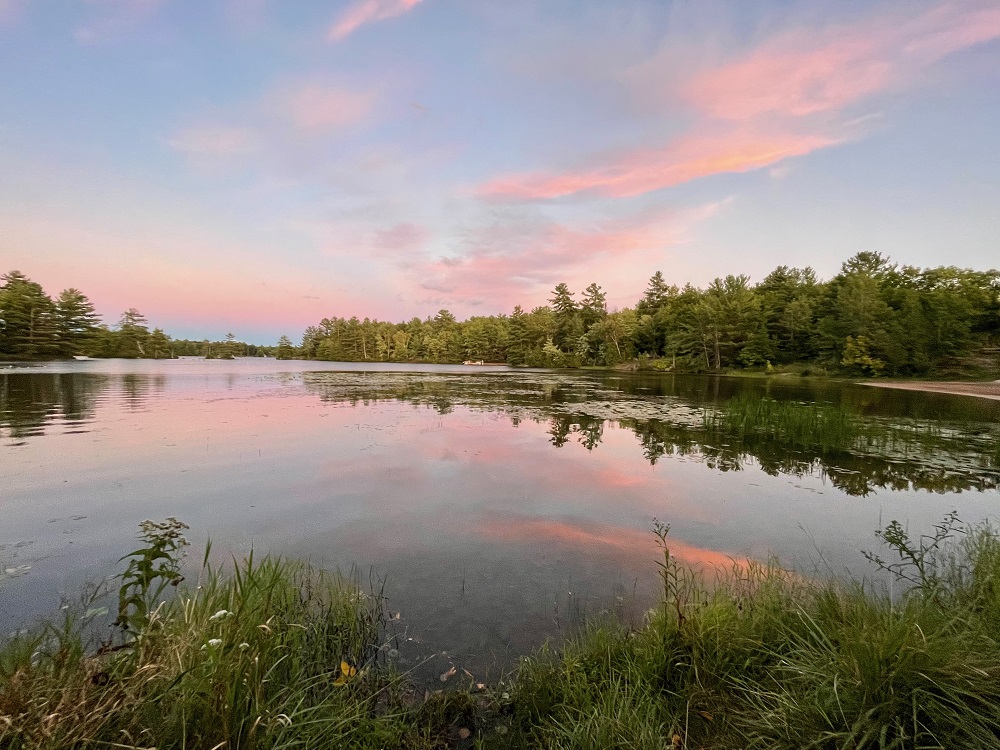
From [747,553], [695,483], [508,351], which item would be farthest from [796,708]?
[508,351]

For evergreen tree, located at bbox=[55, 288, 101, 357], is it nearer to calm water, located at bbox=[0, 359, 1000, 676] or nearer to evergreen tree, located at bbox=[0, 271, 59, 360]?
evergreen tree, located at bbox=[0, 271, 59, 360]

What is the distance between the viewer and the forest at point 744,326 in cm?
4088

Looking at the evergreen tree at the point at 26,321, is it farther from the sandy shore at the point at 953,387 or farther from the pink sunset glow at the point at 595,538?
the sandy shore at the point at 953,387

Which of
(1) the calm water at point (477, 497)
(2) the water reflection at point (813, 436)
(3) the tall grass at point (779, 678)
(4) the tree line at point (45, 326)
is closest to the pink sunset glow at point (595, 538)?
(1) the calm water at point (477, 497)

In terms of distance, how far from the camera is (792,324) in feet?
174

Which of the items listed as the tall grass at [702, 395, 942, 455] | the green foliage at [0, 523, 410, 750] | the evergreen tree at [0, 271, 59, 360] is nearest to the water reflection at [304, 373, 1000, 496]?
the tall grass at [702, 395, 942, 455]

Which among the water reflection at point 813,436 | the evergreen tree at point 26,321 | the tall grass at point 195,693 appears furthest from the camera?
the evergreen tree at point 26,321

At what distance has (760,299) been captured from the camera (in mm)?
57406

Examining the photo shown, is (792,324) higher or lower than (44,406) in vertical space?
higher

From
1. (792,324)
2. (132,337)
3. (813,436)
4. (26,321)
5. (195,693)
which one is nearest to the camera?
(195,693)

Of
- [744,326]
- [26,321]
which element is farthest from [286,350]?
[744,326]

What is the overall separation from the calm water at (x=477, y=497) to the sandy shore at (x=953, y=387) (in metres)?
18.5

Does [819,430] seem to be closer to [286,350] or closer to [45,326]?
[45,326]

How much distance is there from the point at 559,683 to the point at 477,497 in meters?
4.97
